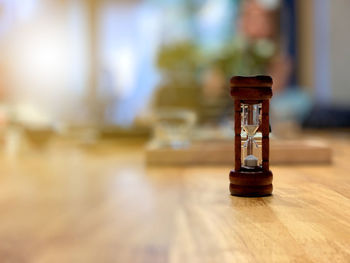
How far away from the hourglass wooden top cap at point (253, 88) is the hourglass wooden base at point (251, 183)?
50 millimetres

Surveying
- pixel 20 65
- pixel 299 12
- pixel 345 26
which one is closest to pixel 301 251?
pixel 345 26

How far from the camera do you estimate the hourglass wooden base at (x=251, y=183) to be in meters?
0.36

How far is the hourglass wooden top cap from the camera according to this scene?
1.17ft

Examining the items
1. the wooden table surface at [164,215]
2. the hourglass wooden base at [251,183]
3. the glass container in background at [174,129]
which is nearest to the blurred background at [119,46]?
the glass container in background at [174,129]

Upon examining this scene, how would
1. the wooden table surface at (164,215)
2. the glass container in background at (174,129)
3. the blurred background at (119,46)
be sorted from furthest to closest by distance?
the blurred background at (119,46) → the glass container in background at (174,129) → the wooden table surface at (164,215)

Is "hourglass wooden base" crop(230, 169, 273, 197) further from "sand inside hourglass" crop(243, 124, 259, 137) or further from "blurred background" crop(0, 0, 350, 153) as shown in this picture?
"blurred background" crop(0, 0, 350, 153)

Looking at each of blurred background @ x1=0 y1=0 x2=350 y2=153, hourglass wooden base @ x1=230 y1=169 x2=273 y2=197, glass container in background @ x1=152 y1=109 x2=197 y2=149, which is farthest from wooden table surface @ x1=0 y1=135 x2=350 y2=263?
blurred background @ x1=0 y1=0 x2=350 y2=153

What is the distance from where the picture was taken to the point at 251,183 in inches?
14.3

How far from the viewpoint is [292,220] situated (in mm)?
311

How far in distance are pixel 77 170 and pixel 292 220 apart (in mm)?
1296

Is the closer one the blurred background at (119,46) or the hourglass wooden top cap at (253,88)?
the hourglass wooden top cap at (253,88)

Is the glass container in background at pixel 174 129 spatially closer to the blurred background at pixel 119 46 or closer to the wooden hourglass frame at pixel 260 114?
the wooden hourglass frame at pixel 260 114

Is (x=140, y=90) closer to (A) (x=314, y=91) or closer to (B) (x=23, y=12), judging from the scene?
(B) (x=23, y=12)

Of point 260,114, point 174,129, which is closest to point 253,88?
point 260,114
